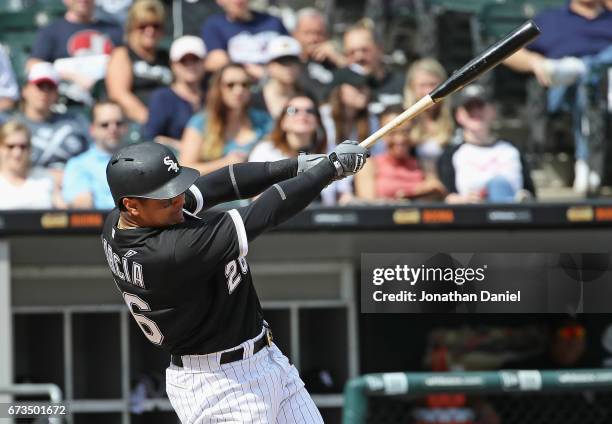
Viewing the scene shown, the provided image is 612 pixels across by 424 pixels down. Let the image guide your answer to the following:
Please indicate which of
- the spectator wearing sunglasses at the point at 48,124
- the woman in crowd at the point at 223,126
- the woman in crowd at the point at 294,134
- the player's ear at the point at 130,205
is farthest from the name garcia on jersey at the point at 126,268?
the spectator wearing sunglasses at the point at 48,124

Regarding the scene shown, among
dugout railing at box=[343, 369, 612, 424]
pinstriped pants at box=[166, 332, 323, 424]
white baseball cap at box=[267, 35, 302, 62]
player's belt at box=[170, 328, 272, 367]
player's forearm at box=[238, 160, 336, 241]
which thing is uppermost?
white baseball cap at box=[267, 35, 302, 62]

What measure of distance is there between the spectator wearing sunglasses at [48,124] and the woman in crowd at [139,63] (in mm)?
316

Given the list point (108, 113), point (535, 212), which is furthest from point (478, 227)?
point (108, 113)

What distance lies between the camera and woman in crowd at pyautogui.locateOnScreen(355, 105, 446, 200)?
618 cm

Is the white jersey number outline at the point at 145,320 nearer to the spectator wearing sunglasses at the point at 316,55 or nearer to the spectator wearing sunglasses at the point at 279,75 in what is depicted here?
the spectator wearing sunglasses at the point at 279,75

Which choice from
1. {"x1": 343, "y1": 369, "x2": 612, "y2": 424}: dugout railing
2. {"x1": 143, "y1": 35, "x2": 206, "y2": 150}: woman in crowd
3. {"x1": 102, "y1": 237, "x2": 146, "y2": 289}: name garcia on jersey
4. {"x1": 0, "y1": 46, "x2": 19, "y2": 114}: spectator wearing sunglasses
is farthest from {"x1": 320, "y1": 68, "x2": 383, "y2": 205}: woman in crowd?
{"x1": 102, "y1": 237, "x2": 146, "y2": 289}: name garcia on jersey

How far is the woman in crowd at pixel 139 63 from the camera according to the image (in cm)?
683

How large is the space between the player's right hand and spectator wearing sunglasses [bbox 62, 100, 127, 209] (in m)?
2.45

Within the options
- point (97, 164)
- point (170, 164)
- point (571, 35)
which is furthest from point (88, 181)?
point (571, 35)

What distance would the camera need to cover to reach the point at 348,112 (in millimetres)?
6566

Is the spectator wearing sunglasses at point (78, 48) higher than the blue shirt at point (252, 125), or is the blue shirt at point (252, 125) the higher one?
the spectator wearing sunglasses at point (78, 48)

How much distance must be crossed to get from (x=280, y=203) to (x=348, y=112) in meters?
2.97

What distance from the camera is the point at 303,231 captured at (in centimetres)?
586

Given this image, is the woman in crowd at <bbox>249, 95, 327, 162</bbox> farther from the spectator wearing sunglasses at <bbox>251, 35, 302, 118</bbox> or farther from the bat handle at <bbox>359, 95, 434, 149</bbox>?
the bat handle at <bbox>359, 95, 434, 149</bbox>
